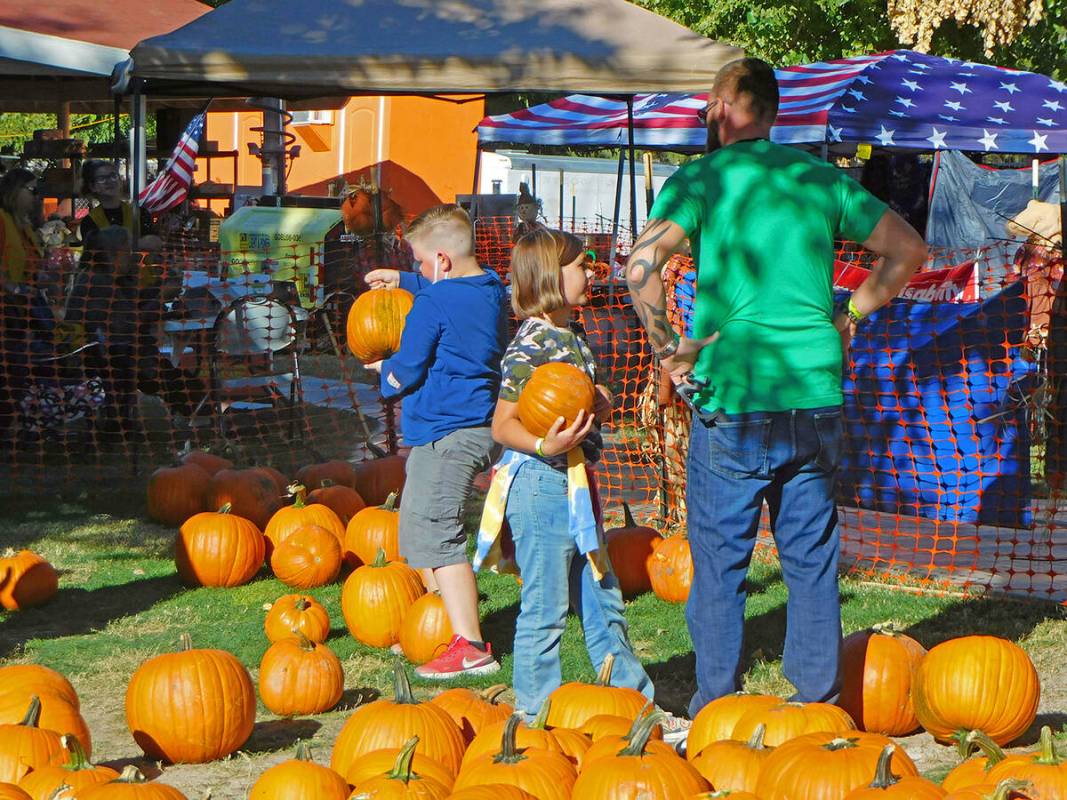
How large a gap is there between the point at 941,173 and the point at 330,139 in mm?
18794

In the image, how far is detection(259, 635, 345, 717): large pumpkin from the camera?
15.3 ft

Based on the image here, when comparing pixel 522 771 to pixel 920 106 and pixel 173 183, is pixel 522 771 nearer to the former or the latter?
pixel 920 106

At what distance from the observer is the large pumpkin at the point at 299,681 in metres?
4.65

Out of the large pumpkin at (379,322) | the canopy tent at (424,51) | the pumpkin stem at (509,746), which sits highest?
the canopy tent at (424,51)

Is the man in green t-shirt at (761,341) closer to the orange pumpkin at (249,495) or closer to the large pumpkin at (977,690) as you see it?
the large pumpkin at (977,690)

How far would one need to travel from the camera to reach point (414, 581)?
5.77 m

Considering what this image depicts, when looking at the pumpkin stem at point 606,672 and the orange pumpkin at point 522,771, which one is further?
the pumpkin stem at point 606,672

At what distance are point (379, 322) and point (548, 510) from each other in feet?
7.92

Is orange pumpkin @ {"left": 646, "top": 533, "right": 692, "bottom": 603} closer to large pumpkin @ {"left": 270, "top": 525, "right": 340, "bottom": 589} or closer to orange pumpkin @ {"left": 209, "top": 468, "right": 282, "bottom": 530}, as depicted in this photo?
large pumpkin @ {"left": 270, "top": 525, "right": 340, "bottom": 589}

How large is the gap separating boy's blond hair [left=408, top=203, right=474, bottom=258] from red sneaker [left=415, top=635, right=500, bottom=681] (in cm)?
155

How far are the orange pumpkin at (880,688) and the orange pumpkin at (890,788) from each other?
1.40 m

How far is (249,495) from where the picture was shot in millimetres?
7328

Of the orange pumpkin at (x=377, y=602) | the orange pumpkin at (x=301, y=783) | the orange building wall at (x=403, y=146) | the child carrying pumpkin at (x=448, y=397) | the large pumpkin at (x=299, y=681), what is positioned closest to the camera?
the orange pumpkin at (x=301, y=783)

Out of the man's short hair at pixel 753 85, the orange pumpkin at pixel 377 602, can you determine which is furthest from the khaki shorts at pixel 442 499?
the man's short hair at pixel 753 85
